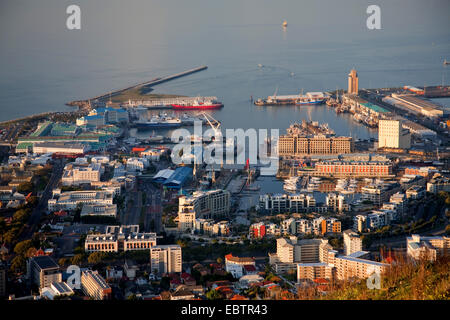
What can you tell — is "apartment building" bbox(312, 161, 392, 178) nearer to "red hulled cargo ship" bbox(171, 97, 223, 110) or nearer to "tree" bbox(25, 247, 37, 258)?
"tree" bbox(25, 247, 37, 258)

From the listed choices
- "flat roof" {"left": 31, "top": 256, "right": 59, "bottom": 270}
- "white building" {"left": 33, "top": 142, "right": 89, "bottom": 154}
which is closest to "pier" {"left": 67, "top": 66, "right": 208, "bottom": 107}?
"white building" {"left": 33, "top": 142, "right": 89, "bottom": 154}

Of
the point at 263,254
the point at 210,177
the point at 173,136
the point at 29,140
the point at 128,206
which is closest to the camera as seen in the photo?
the point at 263,254

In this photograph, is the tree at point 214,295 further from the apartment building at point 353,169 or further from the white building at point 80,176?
the apartment building at point 353,169

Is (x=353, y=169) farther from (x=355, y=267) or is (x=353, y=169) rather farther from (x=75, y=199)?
(x=355, y=267)

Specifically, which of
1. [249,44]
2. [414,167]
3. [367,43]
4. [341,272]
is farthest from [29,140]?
[367,43]

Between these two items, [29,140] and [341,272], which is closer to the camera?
[341,272]

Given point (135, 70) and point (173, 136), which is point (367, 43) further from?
point (173, 136)

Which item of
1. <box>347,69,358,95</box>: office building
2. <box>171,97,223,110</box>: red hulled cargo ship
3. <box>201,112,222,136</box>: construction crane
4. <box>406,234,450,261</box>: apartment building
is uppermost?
<box>347,69,358,95</box>: office building
